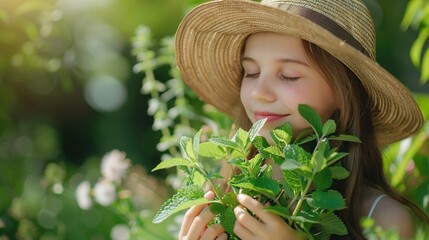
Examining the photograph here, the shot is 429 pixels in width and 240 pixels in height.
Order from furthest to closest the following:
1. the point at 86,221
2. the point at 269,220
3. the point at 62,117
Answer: the point at 62,117 < the point at 86,221 < the point at 269,220

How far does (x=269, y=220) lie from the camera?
1.35 meters

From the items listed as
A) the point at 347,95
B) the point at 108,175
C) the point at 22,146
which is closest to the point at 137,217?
the point at 108,175

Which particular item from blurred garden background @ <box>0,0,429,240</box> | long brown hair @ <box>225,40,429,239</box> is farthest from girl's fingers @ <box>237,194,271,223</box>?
blurred garden background @ <box>0,0,429,240</box>

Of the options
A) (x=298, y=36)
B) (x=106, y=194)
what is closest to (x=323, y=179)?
(x=298, y=36)

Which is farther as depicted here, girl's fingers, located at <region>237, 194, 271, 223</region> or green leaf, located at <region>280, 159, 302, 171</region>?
girl's fingers, located at <region>237, 194, 271, 223</region>

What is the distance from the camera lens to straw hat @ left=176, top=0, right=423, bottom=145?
4.94 feet

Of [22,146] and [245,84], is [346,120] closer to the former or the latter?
[245,84]

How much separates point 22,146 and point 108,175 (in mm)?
2229

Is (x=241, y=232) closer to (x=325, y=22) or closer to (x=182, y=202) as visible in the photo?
(x=182, y=202)

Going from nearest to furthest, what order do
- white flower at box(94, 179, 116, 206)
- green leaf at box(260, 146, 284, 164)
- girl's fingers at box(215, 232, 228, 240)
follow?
green leaf at box(260, 146, 284, 164)
girl's fingers at box(215, 232, 228, 240)
white flower at box(94, 179, 116, 206)

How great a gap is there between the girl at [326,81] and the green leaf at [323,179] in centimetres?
24

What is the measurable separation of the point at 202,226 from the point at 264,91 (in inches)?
11.7

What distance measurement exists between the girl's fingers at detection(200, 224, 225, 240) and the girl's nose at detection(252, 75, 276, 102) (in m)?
0.28

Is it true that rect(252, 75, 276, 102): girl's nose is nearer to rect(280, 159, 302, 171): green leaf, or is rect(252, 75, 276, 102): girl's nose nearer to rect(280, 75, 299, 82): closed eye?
rect(280, 75, 299, 82): closed eye
